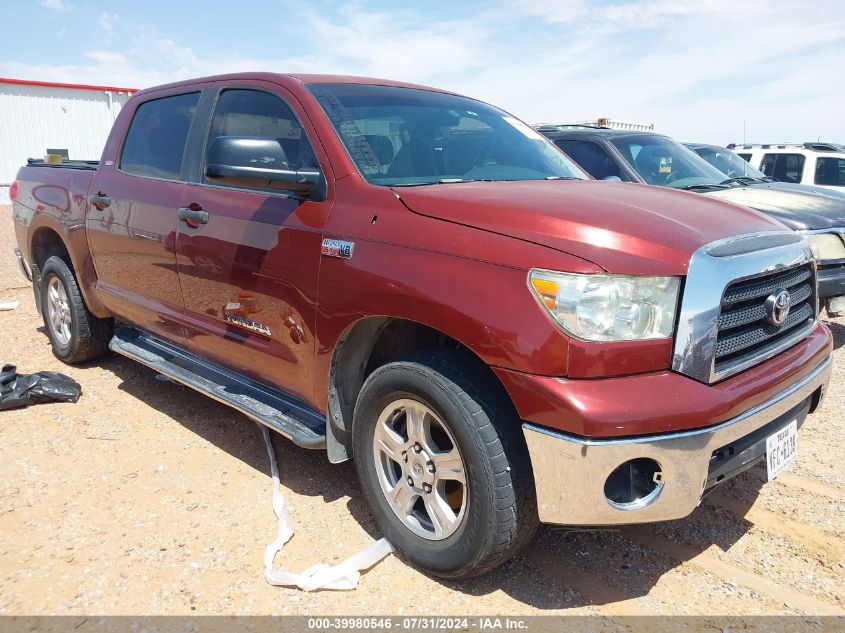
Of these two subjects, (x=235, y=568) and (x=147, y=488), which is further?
(x=147, y=488)

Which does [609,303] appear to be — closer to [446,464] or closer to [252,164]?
[446,464]

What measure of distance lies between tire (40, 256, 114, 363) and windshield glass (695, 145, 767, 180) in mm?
6686

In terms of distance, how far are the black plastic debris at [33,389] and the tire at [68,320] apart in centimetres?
48

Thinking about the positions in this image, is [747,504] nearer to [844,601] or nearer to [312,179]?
[844,601]

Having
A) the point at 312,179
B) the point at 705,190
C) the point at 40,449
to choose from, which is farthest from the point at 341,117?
the point at 705,190

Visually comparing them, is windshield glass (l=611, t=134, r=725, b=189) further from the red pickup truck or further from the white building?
the white building

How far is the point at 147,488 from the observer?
341cm

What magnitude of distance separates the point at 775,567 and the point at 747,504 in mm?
517

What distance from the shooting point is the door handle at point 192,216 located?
136 inches

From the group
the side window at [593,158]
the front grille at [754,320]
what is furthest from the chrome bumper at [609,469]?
the side window at [593,158]

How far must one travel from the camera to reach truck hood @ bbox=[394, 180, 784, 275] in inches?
87.1

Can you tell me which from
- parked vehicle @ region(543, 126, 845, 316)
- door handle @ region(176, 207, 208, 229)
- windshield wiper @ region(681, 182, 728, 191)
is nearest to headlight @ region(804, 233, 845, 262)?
parked vehicle @ region(543, 126, 845, 316)

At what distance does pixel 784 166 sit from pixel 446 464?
34.4ft

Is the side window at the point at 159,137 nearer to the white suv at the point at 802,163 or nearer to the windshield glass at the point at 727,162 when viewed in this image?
the windshield glass at the point at 727,162
